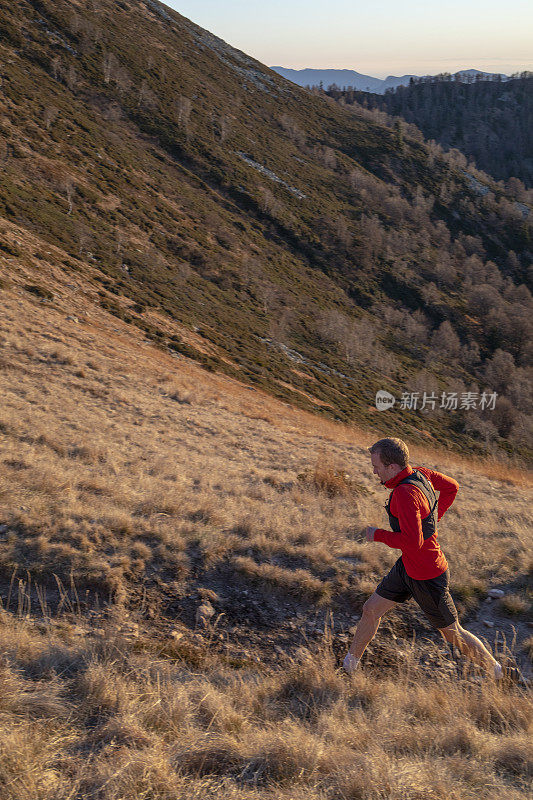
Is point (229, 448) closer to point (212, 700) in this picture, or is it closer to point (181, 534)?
point (181, 534)

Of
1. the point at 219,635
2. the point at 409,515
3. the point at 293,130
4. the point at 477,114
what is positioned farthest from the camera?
the point at 477,114

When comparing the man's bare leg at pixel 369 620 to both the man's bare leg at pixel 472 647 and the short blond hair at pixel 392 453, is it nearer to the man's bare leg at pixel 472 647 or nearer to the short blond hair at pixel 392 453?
the man's bare leg at pixel 472 647

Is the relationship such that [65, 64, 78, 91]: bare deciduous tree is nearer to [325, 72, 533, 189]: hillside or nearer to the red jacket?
the red jacket

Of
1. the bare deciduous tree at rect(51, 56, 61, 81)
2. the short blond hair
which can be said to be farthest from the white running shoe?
the bare deciduous tree at rect(51, 56, 61, 81)

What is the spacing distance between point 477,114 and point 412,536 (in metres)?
197

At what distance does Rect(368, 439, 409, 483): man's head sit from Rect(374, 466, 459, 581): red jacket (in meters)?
0.05

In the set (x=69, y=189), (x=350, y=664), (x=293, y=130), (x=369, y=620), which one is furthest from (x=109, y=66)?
(x=350, y=664)

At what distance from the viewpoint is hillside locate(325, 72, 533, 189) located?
487ft

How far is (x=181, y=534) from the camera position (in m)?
5.18

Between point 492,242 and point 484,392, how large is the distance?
143ft

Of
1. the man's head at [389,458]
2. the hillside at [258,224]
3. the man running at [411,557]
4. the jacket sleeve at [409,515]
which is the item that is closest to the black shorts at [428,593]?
the man running at [411,557]

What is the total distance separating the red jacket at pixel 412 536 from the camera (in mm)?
2961

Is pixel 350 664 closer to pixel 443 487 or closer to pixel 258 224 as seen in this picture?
pixel 443 487

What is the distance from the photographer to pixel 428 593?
3170mm
